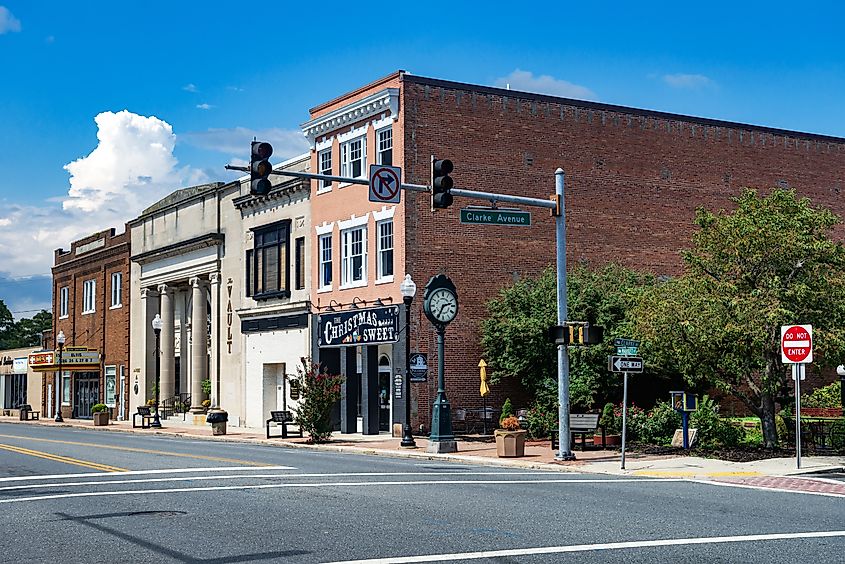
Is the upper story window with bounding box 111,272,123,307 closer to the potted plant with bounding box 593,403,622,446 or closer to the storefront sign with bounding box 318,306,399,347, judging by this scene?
the storefront sign with bounding box 318,306,399,347

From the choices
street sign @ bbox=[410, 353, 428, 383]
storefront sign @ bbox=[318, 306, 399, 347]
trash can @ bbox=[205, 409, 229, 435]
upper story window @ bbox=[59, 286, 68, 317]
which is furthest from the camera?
upper story window @ bbox=[59, 286, 68, 317]

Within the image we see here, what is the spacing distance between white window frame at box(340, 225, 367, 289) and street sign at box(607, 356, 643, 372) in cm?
1553

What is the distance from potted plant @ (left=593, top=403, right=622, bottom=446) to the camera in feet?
94.3

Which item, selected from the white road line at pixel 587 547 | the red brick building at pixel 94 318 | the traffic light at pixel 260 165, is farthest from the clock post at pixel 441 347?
the red brick building at pixel 94 318

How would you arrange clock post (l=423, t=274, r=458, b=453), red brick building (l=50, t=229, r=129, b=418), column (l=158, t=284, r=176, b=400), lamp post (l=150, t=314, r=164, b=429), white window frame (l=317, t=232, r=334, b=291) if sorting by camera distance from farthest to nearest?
red brick building (l=50, t=229, r=129, b=418), column (l=158, t=284, r=176, b=400), lamp post (l=150, t=314, r=164, b=429), white window frame (l=317, t=232, r=334, b=291), clock post (l=423, t=274, r=458, b=453)

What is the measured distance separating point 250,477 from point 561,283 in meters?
8.65

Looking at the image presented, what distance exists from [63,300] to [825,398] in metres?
48.1

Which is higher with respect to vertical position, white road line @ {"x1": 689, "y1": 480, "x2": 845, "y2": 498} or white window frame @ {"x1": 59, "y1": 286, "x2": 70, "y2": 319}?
white window frame @ {"x1": 59, "y1": 286, "x2": 70, "y2": 319}

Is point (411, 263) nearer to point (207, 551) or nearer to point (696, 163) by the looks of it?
point (696, 163)

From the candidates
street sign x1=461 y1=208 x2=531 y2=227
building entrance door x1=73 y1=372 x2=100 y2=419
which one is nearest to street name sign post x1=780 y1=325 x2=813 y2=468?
street sign x1=461 y1=208 x2=531 y2=227

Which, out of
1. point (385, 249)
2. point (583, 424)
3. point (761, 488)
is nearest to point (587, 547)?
point (761, 488)

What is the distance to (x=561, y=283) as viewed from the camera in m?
24.2

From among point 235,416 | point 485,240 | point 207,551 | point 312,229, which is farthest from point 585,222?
point 207,551

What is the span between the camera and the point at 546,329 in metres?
32.8
